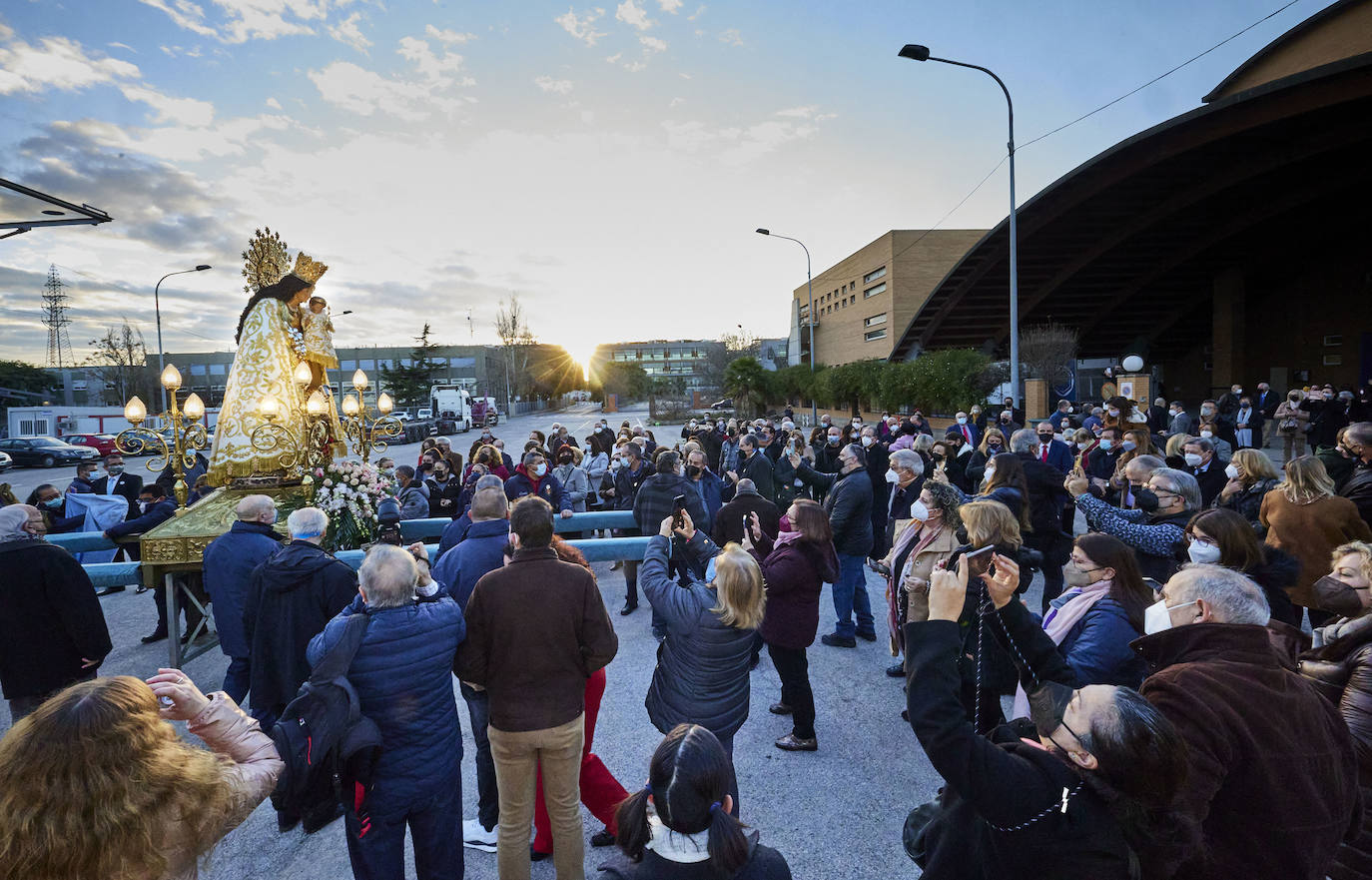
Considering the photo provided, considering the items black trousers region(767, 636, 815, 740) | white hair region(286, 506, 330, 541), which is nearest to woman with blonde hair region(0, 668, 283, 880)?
white hair region(286, 506, 330, 541)

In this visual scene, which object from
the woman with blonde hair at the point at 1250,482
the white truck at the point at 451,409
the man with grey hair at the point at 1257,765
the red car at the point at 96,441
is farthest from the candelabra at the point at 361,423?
the white truck at the point at 451,409

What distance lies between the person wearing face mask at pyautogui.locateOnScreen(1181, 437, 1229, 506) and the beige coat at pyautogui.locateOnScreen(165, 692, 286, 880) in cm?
681

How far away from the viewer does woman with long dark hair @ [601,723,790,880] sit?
1582 mm

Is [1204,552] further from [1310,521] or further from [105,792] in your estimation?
[105,792]

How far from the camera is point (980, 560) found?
88.3 inches

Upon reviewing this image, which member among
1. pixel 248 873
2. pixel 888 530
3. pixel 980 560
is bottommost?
pixel 248 873

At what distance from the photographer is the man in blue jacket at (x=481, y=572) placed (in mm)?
3381

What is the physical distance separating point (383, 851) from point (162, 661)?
4906mm

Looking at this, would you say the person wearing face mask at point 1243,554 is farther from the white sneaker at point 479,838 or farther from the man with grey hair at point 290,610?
the man with grey hair at point 290,610

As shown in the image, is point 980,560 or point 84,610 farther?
point 84,610

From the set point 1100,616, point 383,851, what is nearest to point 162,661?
point 383,851

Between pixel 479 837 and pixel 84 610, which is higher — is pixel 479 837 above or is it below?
below

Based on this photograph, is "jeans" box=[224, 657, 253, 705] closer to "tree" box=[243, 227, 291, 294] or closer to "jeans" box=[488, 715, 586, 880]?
"jeans" box=[488, 715, 586, 880]

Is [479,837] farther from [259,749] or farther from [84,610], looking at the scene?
[84,610]
